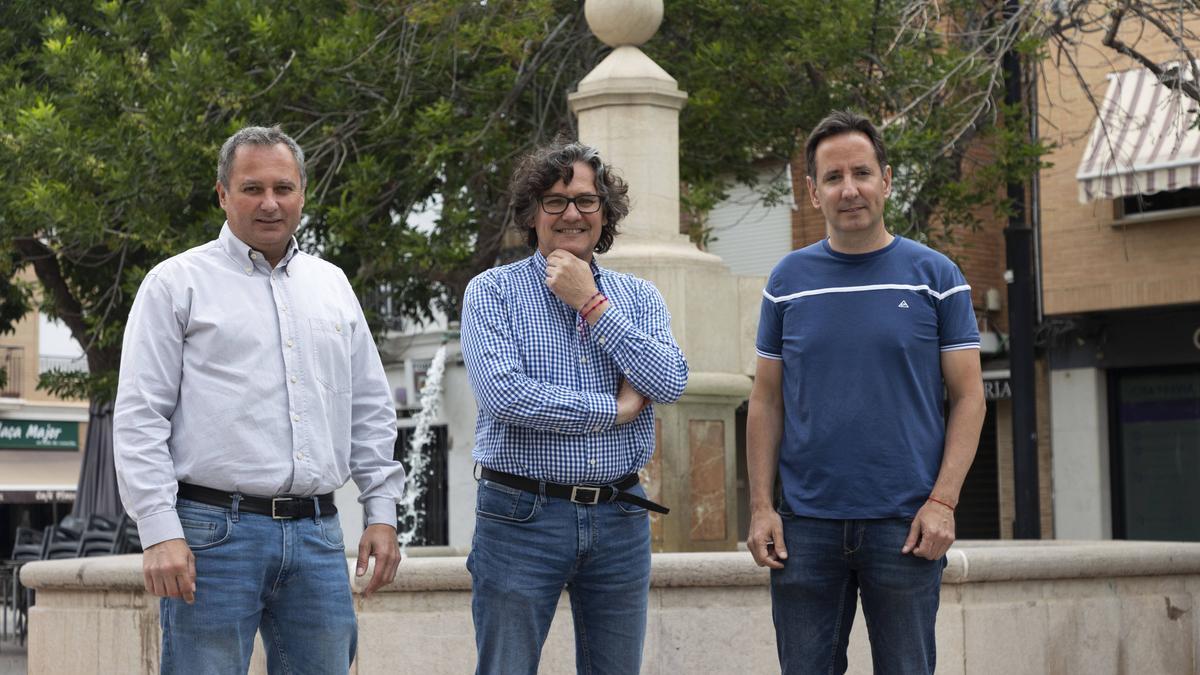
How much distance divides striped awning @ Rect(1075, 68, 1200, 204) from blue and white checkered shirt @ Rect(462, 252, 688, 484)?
12.6m

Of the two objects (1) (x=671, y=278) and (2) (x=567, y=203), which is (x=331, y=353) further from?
(1) (x=671, y=278)

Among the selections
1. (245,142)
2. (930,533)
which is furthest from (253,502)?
(930,533)

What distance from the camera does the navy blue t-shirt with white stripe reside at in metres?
4.29

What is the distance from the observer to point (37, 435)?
36688mm

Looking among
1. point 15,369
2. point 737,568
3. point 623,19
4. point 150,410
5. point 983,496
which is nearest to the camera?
point 150,410

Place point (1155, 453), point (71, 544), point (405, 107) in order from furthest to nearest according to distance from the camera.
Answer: point (1155, 453)
point (71, 544)
point (405, 107)

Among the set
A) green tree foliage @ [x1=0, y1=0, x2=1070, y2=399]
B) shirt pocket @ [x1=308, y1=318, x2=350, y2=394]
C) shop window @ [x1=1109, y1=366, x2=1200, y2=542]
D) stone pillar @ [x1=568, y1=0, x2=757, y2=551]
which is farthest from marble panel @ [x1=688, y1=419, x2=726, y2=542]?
shop window @ [x1=1109, y1=366, x2=1200, y2=542]

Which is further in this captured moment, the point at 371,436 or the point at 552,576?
the point at 371,436

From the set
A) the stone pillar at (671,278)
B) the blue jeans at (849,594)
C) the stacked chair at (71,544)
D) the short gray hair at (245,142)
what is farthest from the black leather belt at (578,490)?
the stacked chair at (71,544)

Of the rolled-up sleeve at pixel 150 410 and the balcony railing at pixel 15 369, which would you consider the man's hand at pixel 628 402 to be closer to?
the rolled-up sleeve at pixel 150 410

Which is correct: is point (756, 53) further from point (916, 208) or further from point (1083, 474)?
point (1083, 474)

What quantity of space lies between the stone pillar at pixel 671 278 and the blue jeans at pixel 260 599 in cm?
397

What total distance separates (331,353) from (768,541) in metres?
1.25

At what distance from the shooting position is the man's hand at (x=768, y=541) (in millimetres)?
4383
